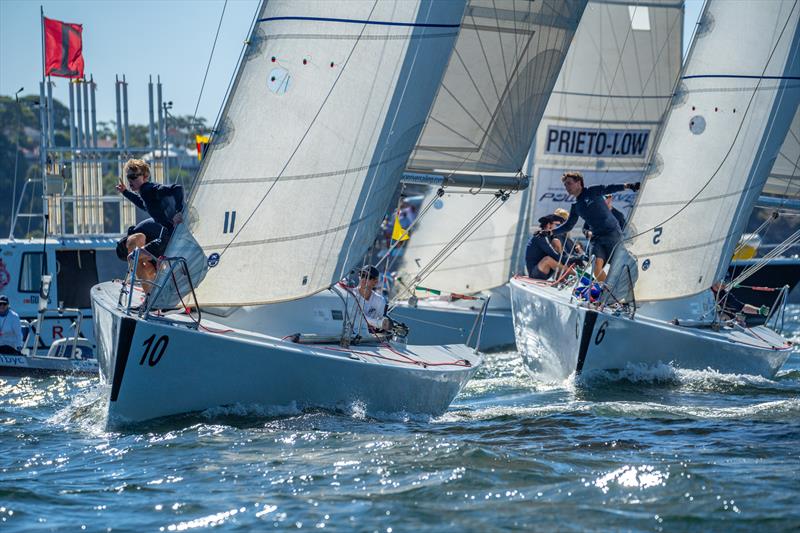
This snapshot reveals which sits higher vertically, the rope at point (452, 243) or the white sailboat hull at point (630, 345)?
the rope at point (452, 243)

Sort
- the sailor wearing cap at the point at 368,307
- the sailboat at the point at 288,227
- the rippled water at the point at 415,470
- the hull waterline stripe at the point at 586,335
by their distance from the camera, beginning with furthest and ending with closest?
the hull waterline stripe at the point at 586,335
the sailor wearing cap at the point at 368,307
the sailboat at the point at 288,227
the rippled water at the point at 415,470

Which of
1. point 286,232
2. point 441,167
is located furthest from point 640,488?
point 441,167

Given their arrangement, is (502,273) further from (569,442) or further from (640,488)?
(640,488)

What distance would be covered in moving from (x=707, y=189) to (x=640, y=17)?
258 inches

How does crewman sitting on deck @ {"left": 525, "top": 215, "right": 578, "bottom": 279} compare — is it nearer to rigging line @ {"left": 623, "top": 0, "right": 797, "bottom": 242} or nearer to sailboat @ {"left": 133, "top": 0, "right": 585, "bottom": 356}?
rigging line @ {"left": 623, "top": 0, "right": 797, "bottom": 242}

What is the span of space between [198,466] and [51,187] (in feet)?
40.3

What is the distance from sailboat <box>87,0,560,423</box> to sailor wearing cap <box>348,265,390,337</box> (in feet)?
0.86

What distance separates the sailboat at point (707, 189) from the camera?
13.8 meters

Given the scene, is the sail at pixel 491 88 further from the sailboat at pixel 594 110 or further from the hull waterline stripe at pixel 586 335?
the sailboat at pixel 594 110

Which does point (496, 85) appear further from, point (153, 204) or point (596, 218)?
point (153, 204)

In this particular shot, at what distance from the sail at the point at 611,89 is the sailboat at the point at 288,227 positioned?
30.3ft

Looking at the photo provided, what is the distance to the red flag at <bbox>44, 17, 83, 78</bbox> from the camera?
20266mm

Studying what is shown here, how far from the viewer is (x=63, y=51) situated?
20.3m

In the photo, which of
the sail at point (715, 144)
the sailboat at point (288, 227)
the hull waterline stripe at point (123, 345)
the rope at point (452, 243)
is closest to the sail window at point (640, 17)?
the rope at point (452, 243)
